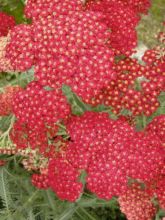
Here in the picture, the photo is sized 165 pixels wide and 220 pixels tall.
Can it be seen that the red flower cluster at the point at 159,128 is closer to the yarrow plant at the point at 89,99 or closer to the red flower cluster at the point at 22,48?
the yarrow plant at the point at 89,99

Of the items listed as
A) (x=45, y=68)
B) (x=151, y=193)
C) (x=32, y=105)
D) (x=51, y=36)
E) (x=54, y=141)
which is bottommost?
(x=151, y=193)

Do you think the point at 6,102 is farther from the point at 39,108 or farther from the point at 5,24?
the point at 5,24

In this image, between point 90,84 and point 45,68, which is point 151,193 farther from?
point 45,68

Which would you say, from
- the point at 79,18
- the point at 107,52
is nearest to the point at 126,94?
the point at 107,52

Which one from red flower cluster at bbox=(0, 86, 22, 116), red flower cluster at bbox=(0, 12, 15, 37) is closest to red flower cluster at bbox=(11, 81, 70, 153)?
red flower cluster at bbox=(0, 86, 22, 116)

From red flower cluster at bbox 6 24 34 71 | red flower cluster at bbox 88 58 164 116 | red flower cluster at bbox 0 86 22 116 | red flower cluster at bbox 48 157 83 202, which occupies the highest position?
red flower cluster at bbox 6 24 34 71

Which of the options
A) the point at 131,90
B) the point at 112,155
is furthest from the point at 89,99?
the point at 112,155

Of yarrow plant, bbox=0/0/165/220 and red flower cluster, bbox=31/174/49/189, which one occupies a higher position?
yarrow plant, bbox=0/0/165/220

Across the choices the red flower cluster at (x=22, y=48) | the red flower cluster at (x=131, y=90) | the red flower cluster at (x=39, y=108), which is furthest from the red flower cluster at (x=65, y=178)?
the red flower cluster at (x=22, y=48)

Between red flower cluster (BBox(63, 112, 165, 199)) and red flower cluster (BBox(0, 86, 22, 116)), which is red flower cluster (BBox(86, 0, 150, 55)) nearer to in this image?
red flower cluster (BBox(63, 112, 165, 199))
